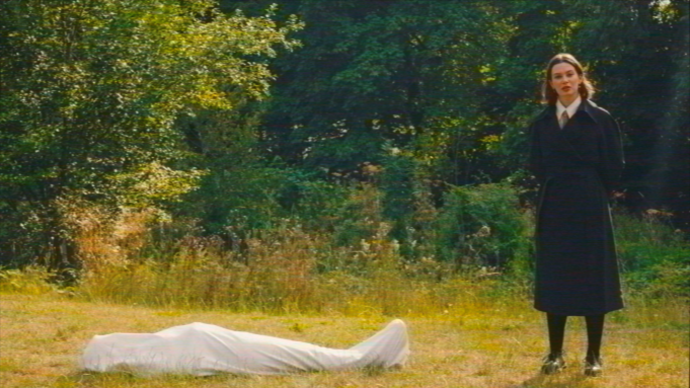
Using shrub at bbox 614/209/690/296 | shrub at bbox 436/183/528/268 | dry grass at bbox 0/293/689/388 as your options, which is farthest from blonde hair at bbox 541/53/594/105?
shrub at bbox 436/183/528/268

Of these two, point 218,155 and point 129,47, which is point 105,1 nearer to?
point 129,47

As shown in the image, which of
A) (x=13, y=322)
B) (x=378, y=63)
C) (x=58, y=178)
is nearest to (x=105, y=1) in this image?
(x=58, y=178)

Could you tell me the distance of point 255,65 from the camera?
20.0m

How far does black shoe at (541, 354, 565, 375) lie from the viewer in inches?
285

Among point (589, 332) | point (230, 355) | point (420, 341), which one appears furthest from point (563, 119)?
point (420, 341)

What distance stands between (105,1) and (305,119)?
1517 centimetres

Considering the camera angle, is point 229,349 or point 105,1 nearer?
point 229,349

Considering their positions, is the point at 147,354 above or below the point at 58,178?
below

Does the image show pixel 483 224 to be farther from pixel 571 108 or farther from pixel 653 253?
pixel 571 108

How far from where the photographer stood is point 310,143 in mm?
32375

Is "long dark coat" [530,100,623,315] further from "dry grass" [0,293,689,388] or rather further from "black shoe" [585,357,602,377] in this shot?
"dry grass" [0,293,689,388]

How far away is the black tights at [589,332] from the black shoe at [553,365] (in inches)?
1.3

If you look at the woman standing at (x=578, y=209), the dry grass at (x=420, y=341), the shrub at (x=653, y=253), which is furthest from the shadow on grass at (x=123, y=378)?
the shrub at (x=653, y=253)

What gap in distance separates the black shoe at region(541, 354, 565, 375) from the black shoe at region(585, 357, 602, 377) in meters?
0.16
